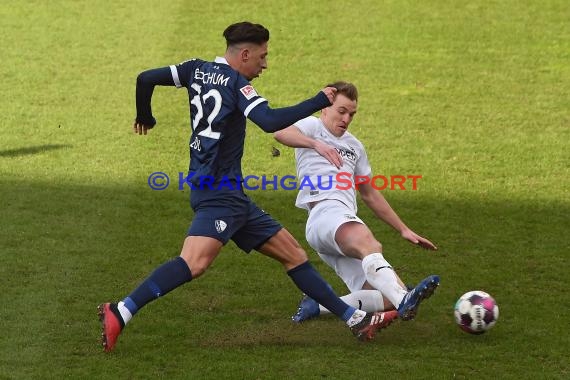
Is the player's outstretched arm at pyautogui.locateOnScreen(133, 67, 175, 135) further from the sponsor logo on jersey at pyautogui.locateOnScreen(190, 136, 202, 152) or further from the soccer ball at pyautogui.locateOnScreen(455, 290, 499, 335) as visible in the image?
the soccer ball at pyautogui.locateOnScreen(455, 290, 499, 335)

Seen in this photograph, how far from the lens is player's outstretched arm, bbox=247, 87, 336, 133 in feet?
26.9

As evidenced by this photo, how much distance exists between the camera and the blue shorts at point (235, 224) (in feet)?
28.7

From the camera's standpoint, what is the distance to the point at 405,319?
29.0 feet

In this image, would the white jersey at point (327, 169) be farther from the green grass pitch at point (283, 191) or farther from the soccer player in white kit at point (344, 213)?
the green grass pitch at point (283, 191)

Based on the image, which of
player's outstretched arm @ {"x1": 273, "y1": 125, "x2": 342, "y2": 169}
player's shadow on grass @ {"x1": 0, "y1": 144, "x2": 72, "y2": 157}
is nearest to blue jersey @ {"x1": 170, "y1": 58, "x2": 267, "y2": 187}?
player's outstretched arm @ {"x1": 273, "y1": 125, "x2": 342, "y2": 169}

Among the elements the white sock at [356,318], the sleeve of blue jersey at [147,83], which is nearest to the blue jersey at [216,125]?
the sleeve of blue jersey at [147,83]

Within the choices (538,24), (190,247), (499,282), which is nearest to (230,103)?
(190,247)

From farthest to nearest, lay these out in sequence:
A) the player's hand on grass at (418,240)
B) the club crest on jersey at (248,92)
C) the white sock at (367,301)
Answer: the white sock at (367,301), the player's hand on grass at (418,240), the club crest on jersey at (248,92)

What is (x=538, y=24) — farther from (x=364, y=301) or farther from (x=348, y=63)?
(x=364, y=301)

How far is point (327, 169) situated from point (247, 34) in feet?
5.53

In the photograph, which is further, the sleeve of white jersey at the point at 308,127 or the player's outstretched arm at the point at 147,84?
the sleeve of white jersey at the point at 308,127

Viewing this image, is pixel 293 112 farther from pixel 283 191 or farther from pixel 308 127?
pixel 283 191

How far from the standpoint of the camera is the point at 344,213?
9578 millimetres

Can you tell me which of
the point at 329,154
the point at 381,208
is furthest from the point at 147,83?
the point at 381,208
